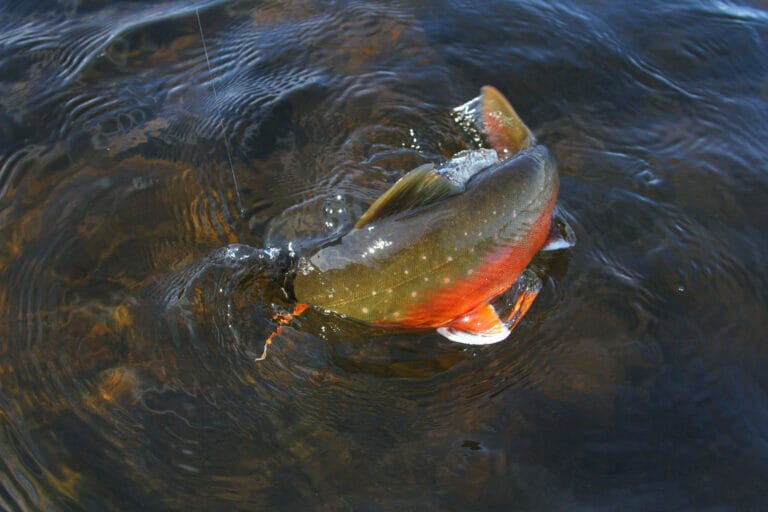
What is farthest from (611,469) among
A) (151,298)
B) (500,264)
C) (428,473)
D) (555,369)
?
(151,298)

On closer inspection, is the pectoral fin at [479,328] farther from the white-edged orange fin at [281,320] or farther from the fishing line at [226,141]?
the fishing line at [226,141]

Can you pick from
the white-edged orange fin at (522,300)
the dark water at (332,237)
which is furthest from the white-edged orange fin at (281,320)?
the white-edged orange fin at (522,300)

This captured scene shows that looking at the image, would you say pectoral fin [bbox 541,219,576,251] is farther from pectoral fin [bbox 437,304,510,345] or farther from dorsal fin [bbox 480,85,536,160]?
pectoral fin [bbox 437,304,510,345]

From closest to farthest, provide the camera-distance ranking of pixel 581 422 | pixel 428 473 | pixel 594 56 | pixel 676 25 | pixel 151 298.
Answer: pixel 428 473 → pixel 581 422 → pixel 151 298 → pixel 594 56 → pixel 676 25

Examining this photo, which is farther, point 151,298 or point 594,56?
point 594,56

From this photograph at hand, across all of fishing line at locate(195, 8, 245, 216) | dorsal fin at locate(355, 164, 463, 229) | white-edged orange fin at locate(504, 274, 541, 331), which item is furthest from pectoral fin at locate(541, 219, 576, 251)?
fishing line at locate(195, 8, 245, 216)

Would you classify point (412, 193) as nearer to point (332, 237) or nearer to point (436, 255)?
point (436, 255)

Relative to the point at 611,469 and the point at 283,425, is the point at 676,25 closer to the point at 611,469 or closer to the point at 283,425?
the point at 611,469

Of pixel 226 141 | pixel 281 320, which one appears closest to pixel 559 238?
pixel 281 320
